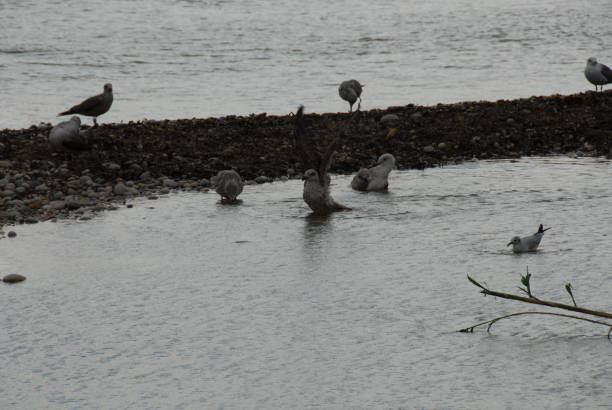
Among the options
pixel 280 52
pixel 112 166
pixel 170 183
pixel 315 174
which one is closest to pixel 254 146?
pixel 170 183

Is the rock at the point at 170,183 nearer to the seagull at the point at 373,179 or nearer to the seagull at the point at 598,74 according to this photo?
the seagull at the point at 373,179

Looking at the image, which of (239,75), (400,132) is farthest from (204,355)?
(239,75)

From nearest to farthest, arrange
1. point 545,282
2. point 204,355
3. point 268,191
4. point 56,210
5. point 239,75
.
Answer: point 204,355 < point 545,282 < point 56,210 < point 268,191 < point 239,75

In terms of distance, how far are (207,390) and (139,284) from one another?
2.25 meters

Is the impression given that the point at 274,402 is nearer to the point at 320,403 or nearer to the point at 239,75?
the point at 320,403

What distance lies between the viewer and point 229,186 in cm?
1048

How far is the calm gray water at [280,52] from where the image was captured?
17562mm

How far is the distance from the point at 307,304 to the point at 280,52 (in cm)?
1717

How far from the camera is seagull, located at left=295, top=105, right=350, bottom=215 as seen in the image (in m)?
9.80

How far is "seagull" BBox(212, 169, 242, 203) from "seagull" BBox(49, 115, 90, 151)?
2.56 metres

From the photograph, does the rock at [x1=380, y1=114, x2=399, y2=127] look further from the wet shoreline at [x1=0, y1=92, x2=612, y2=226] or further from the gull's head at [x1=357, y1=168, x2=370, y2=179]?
the gull's head at [x1=357, y1=168, x2=370, y2=179]

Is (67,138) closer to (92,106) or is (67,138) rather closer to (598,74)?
(92,106)

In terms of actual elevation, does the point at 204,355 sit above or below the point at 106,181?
below

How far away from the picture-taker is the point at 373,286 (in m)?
7.40
